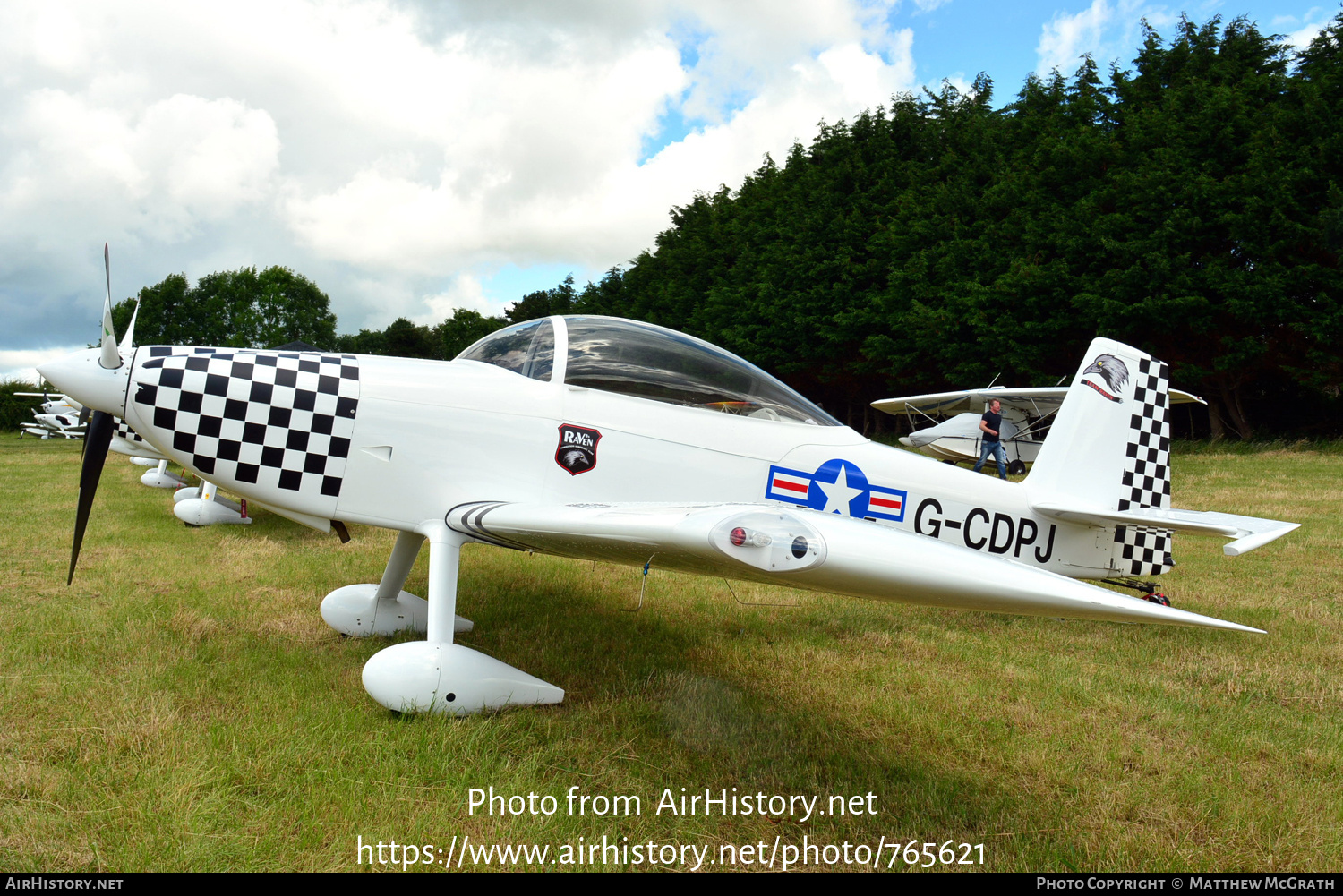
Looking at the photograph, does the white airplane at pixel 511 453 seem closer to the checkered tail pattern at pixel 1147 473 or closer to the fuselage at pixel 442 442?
the fuselage at pixel 442 442

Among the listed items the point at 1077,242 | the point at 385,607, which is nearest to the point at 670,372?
the point at 385,607

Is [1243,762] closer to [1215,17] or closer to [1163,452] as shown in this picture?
[1163,452]

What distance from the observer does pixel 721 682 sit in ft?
12.8

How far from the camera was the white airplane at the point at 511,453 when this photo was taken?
3.30 m

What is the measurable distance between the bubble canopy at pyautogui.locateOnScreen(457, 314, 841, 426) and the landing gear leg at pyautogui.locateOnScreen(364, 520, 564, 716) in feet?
3.32

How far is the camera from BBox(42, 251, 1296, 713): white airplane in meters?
3.30

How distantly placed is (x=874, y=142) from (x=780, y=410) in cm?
3735

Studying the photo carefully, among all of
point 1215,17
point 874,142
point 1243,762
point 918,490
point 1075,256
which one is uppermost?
point 1215,17

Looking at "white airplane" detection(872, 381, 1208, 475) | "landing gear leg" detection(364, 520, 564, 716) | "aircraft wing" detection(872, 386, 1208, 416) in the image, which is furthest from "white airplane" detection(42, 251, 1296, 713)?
"white airplane" detection(872, 381, 1208, 475)

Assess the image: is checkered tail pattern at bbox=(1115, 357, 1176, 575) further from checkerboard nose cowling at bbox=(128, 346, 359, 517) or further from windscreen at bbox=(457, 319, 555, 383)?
checkerboard nose cowling at bbox=(128, 346, 359, 517)

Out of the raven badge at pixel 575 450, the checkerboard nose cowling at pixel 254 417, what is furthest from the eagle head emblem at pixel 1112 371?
the checkerboard nose cowling at pixel 254 417

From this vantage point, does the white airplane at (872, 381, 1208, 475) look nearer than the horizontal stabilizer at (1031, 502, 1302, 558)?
No

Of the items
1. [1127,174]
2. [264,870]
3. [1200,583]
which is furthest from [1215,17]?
[264,870]

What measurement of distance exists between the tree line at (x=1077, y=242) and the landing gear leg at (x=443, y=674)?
23.5 metres
